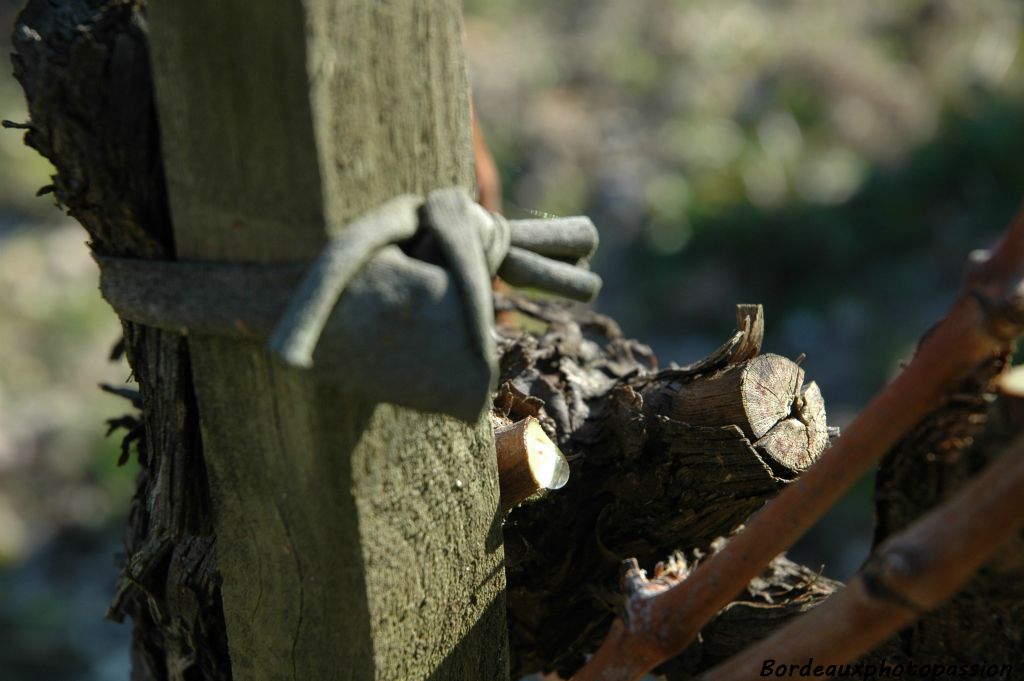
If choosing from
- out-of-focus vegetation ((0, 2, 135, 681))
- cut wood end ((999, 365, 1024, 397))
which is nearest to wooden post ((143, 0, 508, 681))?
cut wood end ((999, 365, 1024, 397))

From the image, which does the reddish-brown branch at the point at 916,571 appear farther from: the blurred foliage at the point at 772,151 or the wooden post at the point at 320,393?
the blurred foliage at the point at 772,151

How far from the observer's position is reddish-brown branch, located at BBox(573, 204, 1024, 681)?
31.1 inches

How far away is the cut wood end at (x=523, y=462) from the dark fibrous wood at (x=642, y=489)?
0.12 metres

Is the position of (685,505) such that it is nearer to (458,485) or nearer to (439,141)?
(458,485)

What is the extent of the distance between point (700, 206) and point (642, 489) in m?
4.17

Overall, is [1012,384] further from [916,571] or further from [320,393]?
[320,393]

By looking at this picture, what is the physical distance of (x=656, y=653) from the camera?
97 centimetres

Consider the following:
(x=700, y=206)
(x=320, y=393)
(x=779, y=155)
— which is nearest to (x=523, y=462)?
(x=320, y=393)

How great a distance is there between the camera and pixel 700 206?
525cm

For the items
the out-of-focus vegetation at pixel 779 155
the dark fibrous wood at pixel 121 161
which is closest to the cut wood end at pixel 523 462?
the dark fibrous wood at pixel 121 161

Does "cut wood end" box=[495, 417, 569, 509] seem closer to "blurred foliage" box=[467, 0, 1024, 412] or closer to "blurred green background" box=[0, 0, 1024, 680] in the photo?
"blurred green background" box=[0, 0, 1024, 680]

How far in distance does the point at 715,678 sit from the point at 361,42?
0.69 meters

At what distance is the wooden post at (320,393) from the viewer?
0.79m

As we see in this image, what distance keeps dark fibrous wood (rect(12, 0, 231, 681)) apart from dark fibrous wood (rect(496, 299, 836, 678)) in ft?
1.57
